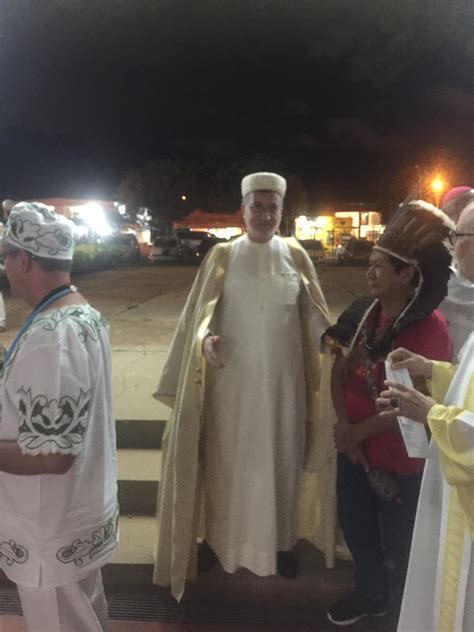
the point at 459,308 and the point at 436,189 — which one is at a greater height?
the point at 436,189

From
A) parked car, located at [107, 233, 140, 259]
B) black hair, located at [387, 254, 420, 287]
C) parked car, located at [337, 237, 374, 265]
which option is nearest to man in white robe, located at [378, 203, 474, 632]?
black hair, located at [387, 254, 420, 287]

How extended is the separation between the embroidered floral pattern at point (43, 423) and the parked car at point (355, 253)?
23460mm

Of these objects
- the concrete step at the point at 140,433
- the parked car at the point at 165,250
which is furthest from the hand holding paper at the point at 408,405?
the parked car at the point at 165,250

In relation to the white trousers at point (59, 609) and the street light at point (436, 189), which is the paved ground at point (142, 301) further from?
the white trousers at point (59, 609)

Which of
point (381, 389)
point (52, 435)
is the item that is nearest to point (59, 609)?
point (52, 435)

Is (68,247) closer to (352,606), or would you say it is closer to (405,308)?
(405,308)

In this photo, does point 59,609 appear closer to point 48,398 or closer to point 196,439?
point 48,398

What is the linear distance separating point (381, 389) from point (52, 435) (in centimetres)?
132

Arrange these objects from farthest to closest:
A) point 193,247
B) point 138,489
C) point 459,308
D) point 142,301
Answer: point 193,247 < point 142,301 < point 138,489 < point 459,308

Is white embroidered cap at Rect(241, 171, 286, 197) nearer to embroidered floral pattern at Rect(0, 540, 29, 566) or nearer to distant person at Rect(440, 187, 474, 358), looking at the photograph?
distant person at Rect(440, 187, 474, 358)

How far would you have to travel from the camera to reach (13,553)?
1.87 metres

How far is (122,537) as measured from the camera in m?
3.42

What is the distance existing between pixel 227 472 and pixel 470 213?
70.2 inches

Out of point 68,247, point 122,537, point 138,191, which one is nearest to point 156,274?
point 122,537
